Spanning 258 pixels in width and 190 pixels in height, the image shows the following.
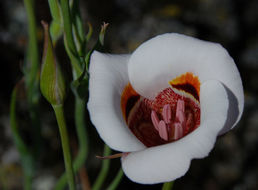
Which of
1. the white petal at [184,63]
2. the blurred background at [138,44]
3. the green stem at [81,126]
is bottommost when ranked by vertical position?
the blurred background at [138,44]

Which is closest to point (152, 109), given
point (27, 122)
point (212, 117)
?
point (212, 117)

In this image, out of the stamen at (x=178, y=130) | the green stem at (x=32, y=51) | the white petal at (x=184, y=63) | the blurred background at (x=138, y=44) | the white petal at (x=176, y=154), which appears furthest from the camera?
the blurred background at (x=138, y=44)

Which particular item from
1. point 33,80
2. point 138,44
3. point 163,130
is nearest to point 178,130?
point 163,130

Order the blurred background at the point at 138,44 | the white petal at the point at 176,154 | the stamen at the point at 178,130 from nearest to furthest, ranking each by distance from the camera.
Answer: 1. the white petal at the point at 176,154
2. the stamen at the point at 178,130
3. the blurred background at the point at 138,44

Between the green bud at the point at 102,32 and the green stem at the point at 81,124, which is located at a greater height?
the green bud at the point at 102,32

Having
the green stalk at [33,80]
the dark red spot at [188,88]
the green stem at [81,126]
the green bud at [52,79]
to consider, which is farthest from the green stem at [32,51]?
the dark red spot at [188,88]

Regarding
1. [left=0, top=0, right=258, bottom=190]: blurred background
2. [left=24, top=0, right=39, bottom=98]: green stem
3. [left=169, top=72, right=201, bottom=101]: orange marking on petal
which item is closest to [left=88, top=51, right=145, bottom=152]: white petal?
[left=169, top=72, right=201, bottom=101]: orange marking on petal

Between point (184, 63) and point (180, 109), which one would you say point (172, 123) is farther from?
point (184, 63)

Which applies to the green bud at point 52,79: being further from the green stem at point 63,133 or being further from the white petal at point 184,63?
the white petal at point 184,63

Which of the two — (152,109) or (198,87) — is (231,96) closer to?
(198,87)
